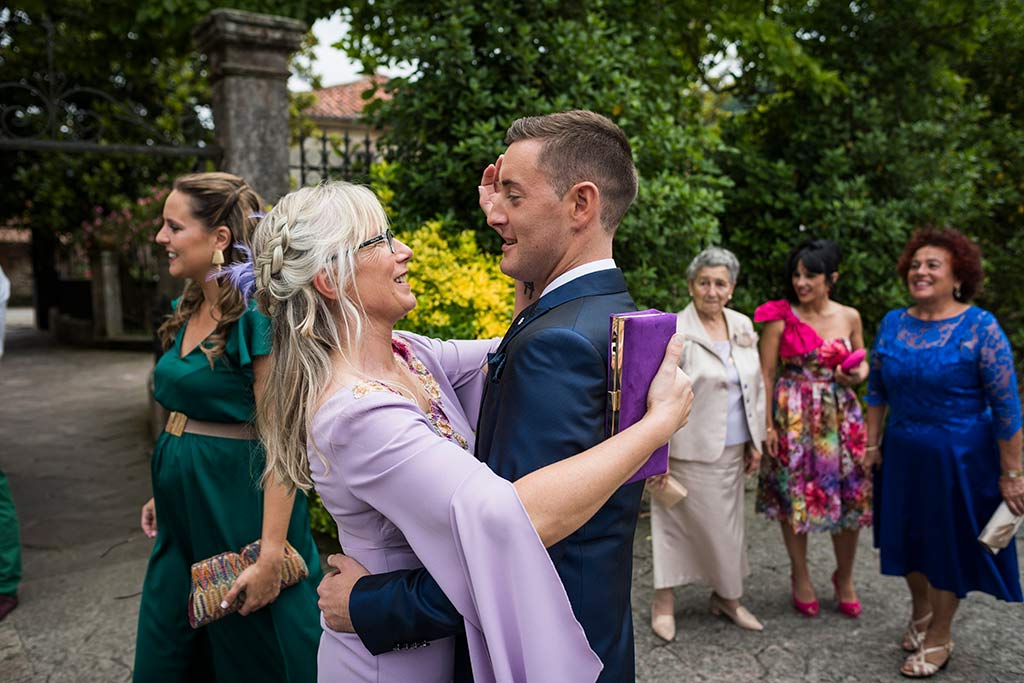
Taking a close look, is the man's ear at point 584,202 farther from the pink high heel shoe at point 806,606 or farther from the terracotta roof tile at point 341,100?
the terracotta roof tile at point 341,100

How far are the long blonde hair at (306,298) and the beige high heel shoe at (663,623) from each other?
112 inches

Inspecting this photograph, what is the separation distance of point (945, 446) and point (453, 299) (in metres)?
2.59

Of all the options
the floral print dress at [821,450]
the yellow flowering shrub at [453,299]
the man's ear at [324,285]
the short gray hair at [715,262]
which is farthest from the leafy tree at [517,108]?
the man's ear at [324,285]

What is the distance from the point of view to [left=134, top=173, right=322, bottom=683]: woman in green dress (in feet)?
8.71

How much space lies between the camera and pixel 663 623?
13.9ft

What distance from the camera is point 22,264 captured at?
41281 mm

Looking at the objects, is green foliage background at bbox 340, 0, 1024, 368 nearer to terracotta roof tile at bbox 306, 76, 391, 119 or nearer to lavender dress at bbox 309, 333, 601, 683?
lavender dress at bbox 309, 333, 601, 683

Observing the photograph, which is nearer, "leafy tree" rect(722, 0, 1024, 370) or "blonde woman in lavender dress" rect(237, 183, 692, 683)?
"blonde woman in lavender dress" rect(237, 183, 692, 683)

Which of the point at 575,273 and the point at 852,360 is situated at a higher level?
the point at 575,273

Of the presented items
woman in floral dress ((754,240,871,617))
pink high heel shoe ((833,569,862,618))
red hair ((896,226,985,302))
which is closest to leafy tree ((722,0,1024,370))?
woman in floral dress ((754,240,871,617))

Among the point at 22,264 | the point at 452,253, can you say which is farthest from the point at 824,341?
the point at 22,264

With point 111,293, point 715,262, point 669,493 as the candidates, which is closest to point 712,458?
point 669,493

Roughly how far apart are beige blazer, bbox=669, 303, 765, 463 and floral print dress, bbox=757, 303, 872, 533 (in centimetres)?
21

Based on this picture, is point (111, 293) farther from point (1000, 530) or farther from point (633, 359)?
point (633, 359)
